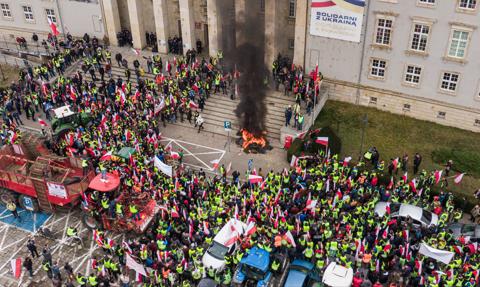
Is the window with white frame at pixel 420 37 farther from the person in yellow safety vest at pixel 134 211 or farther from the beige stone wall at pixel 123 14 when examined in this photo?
the beige stone wall at pixel 123 14

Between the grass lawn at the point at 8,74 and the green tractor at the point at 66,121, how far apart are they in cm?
1140

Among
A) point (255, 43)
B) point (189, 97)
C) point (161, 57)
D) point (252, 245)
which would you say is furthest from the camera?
point (161, 57)

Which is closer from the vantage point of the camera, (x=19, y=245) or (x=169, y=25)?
(x=19, y=245)

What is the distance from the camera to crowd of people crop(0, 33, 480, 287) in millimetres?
22812

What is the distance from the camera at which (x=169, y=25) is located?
42.7 m

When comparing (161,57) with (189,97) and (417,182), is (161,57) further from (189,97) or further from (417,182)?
(417,182)

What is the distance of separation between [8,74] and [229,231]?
2954cm

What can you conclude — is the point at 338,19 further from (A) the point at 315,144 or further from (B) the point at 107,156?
(B) the point at 107,156

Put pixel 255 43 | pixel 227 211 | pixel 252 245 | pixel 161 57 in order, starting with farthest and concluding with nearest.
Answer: pixel 161 57 < pixel 255 43 < pixel 227 211 < pixel 252 245

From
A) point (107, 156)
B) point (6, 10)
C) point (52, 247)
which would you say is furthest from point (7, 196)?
point (6, 10)

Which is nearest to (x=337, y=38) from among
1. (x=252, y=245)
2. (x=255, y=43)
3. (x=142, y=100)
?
(x=255, y=43)

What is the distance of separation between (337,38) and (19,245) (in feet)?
79.6

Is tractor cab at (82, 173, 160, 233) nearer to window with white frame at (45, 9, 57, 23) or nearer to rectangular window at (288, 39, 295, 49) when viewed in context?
rectangular window at (288, 39, 295, 49)

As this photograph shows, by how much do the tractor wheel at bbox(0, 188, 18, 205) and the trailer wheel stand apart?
4.78 metres
